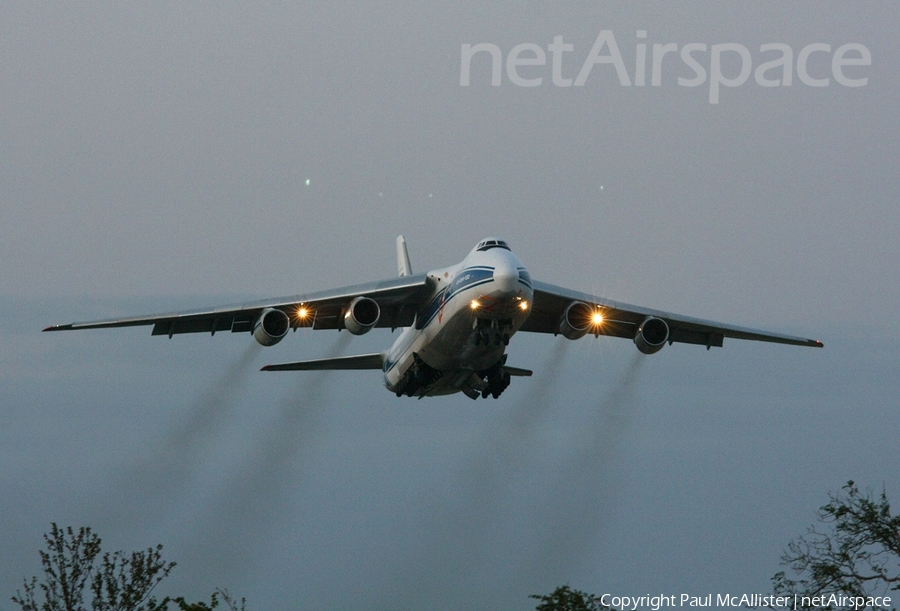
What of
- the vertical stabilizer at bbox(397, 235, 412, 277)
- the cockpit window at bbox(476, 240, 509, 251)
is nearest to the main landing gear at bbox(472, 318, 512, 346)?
the cockpit window at bbox(476, 240, 509, 251)

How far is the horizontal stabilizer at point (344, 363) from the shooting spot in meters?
31.0

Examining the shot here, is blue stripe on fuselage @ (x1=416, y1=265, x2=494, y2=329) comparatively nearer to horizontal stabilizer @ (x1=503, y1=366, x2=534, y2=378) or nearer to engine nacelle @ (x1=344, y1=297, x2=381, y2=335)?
engine nacelle @ (x1=344, y1=297, x2=381, y2=335)

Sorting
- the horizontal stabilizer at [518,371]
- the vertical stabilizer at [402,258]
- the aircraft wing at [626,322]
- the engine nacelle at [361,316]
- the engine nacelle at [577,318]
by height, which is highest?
the vertical stabilizer at [402,258]

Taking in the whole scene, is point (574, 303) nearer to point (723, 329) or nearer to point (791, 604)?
point (723, 329)

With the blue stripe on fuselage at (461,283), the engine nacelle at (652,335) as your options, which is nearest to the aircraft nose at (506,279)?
the blue stripe on fuselage at (461,283)

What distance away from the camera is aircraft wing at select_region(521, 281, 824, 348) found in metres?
30.0

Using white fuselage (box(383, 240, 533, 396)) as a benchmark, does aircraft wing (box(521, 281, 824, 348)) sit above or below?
above

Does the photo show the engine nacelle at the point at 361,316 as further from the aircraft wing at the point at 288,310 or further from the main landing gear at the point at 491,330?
the main landing gear at the point at 491,330

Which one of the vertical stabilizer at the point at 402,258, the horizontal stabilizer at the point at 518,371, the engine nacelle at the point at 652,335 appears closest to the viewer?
the engine nacelle at the point at 652,335

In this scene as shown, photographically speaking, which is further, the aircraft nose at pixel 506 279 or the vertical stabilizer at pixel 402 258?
the vertical stabilizer at pixel 402 258

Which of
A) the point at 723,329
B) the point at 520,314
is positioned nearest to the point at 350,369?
the point at 520,314

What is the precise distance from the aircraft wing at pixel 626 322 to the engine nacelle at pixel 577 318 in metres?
0.17

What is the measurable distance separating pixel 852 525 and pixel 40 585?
1423 centimetres

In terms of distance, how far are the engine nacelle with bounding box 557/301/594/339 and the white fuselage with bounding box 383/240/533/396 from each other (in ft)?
6.93
